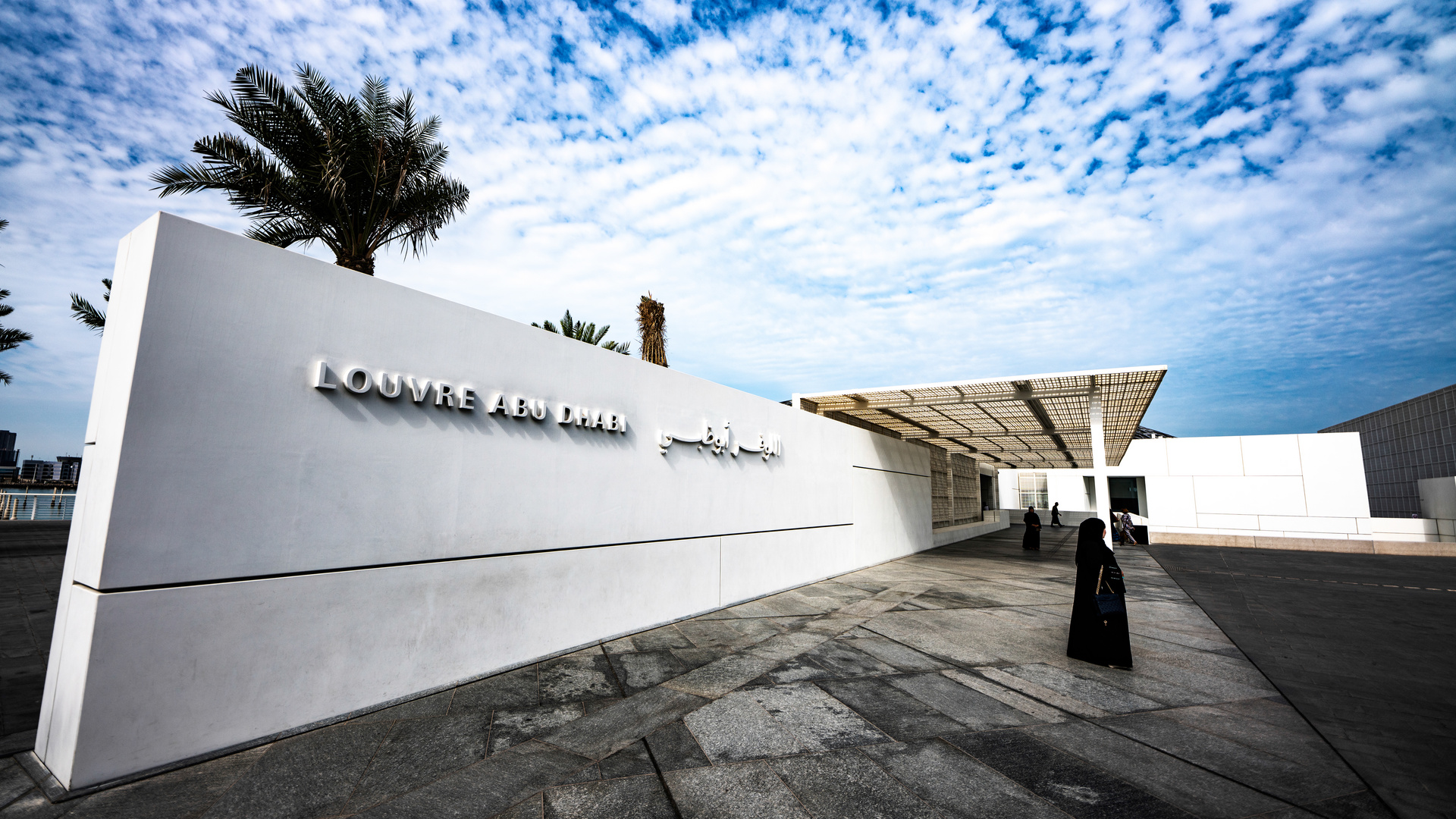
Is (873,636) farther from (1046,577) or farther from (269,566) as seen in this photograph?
(1046,577)

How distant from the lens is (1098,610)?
19.0ft

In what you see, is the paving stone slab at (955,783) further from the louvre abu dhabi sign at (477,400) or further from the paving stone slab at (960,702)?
the louvre abu dhabi sign at (477,400)

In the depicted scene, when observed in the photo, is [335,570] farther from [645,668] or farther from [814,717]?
[814,717]

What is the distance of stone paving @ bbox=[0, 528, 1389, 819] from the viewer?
3102 mm

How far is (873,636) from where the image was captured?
6.72 meters

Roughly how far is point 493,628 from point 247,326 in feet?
10.3

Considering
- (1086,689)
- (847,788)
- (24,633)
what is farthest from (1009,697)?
(24,633)

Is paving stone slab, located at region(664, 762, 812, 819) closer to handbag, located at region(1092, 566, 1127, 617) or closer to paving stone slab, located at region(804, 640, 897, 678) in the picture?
paving stone slab, located at region(804, 640, 897, 678)

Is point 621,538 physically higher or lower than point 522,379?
lower

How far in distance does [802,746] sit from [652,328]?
18.1 metres

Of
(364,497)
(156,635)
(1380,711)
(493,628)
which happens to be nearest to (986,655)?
(1380,711)

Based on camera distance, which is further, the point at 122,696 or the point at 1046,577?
the point at 1046,577

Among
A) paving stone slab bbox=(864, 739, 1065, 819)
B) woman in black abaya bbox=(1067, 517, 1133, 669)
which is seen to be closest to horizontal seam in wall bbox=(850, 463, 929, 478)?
woman in black abaya bbox=(1067, 517, 1133, 669)

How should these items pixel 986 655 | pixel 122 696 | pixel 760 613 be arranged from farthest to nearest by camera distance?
1. pixel 760 613
2. pixel 986 655
3. pixel 122 696
